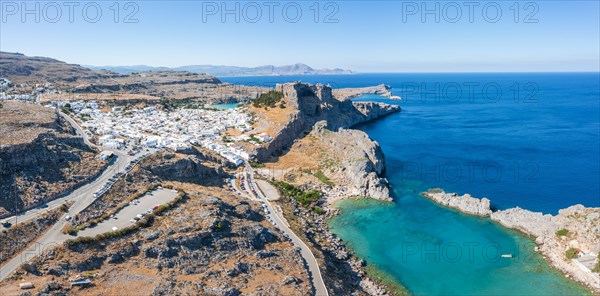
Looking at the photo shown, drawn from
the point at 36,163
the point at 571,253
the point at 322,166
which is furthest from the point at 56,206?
the point at 571,253

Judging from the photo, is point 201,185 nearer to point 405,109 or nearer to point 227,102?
point 227,102

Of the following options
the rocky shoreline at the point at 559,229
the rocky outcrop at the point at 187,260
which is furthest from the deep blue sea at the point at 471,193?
the rocky outcrop at the point at 187,260

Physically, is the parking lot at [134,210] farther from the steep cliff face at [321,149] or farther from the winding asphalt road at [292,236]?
the steep cliff face at [321,149]

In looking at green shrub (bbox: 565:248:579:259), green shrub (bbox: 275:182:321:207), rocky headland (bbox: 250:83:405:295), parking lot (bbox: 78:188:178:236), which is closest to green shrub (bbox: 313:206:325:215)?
rocky headland (bbox: 250:83:405:295)

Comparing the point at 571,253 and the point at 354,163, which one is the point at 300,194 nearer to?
the point at 354,163

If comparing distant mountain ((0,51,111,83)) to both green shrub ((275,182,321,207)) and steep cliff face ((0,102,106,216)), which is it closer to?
steep cliff face ((0,102,106,216))
